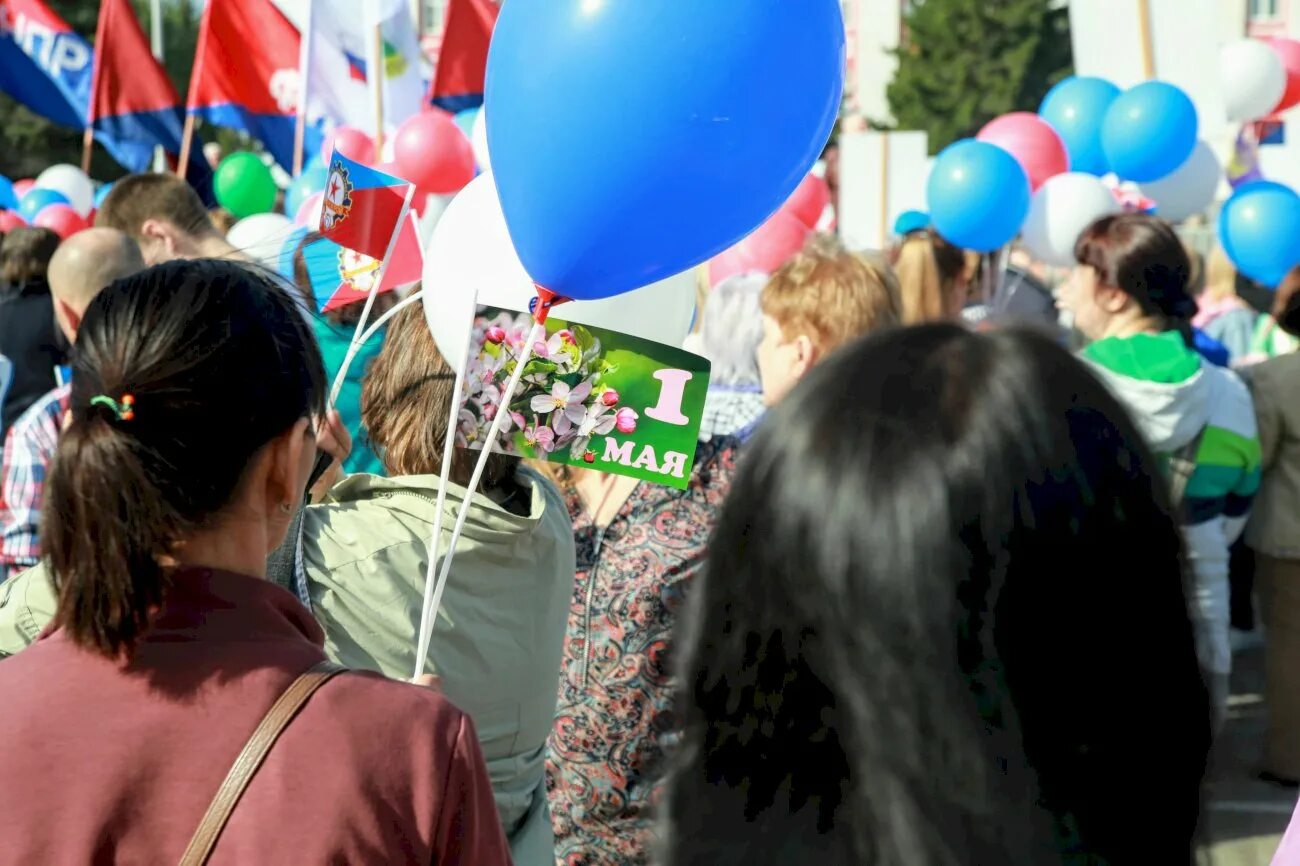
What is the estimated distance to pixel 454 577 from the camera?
6.98ft

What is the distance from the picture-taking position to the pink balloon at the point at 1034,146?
23.1 ft

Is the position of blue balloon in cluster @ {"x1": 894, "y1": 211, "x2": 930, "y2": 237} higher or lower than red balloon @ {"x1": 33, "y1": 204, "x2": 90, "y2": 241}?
lower

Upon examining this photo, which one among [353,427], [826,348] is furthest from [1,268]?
[826,348]

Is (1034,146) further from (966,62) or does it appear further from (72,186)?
(966,62)

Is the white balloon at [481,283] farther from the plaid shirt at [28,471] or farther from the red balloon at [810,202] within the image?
the red balloon at [810,202]

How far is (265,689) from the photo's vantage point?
51.4 inches

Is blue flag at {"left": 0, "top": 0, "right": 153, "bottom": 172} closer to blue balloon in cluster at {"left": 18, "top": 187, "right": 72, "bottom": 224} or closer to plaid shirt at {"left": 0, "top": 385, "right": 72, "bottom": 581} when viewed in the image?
blue balloon in cluster at {"left": 18, "top": 187, "right": 72, "bottom": 224}

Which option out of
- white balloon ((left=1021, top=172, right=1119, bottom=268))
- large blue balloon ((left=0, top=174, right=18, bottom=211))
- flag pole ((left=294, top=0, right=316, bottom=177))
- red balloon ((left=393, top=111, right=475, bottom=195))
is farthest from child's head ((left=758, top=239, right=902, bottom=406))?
large blue balloon ((left=0, top=174, right=18, bottom=211))

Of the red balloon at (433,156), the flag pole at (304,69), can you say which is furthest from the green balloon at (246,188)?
the red balloon at (433,156)

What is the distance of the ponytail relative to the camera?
1.31 meters

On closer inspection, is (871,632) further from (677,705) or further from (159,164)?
(159,164)

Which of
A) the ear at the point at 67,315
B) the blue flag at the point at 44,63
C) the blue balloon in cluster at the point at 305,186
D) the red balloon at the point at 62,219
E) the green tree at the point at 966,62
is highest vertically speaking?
the green tree at the point at 966,62

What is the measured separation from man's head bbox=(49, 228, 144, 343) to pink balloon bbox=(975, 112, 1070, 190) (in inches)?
184

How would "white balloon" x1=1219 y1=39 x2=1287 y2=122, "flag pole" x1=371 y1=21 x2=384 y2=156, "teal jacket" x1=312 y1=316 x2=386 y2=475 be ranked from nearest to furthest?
"teal jacket" x1=312 y1=316 x2=386 y2=475 → "flag pole" x1=371 y1=21 x2=384 y2=156 → "white balloon" x1=1219 y1=39 x2=1287 y2=122
